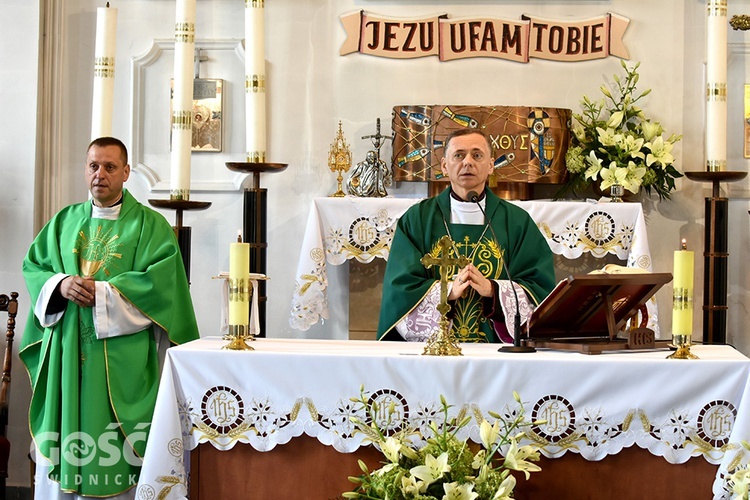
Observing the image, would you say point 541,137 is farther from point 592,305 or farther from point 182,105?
point 592,305

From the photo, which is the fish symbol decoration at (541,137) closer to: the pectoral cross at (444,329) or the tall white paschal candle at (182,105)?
the tall white paschal candle at (182,105)

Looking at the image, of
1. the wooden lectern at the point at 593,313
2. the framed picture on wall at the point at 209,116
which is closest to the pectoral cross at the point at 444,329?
the wooden lectern at the point at 593,313

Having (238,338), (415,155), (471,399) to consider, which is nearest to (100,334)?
(238,338)

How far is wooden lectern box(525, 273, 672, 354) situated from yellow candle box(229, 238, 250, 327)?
1.07 m

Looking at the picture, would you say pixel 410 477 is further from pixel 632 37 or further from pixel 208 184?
pixel 632 37

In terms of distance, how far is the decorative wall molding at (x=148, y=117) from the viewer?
627cm

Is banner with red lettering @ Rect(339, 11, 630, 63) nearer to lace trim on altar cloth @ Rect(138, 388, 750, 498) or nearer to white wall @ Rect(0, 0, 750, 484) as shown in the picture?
white wall @ Rect(0, 0, 750, 484)

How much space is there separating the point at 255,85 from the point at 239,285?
1.93 meters

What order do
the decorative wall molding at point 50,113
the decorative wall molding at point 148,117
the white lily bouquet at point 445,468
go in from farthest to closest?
the decorative wall molding at point 148,117, the decorative wall molding at point 50,113, the white lily bouquet at point 445,468

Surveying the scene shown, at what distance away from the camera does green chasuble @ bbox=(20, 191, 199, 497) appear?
4.38 meters

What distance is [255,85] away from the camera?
17.1 ft

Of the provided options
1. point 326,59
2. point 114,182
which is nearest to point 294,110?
point 326,59

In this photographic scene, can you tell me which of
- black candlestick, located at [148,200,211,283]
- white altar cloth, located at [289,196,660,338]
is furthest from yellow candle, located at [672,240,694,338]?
black candlestick, located at [148,200,211,283]

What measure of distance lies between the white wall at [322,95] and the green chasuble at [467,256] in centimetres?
154
